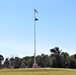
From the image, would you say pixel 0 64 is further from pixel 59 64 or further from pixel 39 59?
pixel 59 64

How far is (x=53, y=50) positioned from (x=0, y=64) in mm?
42569

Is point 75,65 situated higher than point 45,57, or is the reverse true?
point 45,57

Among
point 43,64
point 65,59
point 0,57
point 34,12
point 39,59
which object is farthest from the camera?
point 0,57

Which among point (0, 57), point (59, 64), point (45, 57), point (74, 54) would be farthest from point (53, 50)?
point (0, 57)

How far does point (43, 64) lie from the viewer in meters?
108

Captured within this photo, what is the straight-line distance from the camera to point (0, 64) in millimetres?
130375

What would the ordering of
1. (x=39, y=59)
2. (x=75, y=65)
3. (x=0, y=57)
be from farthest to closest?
(x=0, y=57), (x=39, y=59), (x=75, y=65)

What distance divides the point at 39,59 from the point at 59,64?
3351cm

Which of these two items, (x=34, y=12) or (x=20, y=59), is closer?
(x=34, y=12)

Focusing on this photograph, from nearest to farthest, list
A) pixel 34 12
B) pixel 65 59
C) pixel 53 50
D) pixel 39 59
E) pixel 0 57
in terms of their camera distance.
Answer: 1. pixel 34 12
2. pixel 65 59
3. pixel 53 50
4. pixel 39 59
5. pixel 0 57

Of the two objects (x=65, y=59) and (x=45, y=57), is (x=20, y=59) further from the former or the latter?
(x=65, y=59)

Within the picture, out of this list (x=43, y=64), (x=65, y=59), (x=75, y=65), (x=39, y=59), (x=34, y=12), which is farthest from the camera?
(x=39, y=59)

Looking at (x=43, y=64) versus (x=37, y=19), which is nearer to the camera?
(x=37, y=19)

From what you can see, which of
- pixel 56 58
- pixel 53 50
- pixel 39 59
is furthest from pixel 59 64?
pixel 39 59
